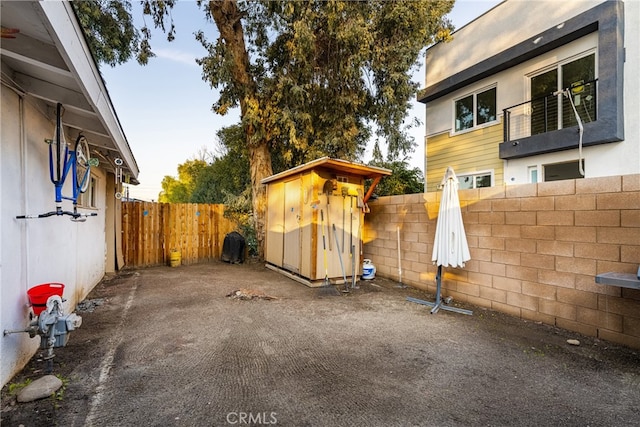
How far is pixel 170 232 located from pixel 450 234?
25.2 feet

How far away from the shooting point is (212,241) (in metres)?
9.24

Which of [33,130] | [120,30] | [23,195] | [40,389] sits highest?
[120,30]

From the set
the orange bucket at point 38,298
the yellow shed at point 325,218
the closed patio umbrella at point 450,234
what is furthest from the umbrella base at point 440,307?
the orange bucket at point 38,298

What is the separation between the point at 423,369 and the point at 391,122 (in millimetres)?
7551

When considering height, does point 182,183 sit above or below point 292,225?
above

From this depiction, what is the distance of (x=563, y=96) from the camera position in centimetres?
658

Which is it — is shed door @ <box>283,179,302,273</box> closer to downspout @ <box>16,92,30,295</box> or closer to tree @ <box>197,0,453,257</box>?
tree @ <box>197,0,453,257</box>

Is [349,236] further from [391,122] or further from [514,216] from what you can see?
[391,122]

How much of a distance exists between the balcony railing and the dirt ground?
5.12 m

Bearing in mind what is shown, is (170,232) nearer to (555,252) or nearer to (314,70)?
(314,70)

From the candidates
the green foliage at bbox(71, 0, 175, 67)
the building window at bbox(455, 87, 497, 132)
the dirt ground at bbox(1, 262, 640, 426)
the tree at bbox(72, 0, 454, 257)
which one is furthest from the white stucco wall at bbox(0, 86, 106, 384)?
the building window at bbox(455, 87, 497, 132)

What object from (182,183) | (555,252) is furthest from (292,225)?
(182,183)

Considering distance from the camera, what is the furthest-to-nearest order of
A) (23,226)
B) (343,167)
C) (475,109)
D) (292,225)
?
(475,109) < (292,225) < (343,167) < (23,226)

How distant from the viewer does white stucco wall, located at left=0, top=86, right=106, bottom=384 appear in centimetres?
233
